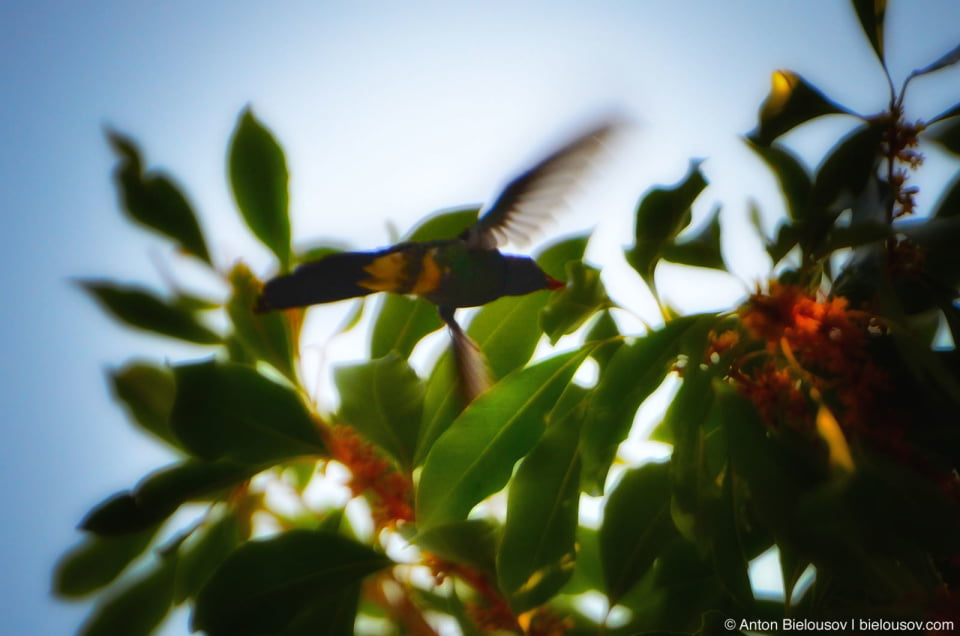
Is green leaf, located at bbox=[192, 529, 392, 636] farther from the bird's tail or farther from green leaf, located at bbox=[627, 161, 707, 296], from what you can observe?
green leaf, located at bbox=[627, 161, 707, 296]

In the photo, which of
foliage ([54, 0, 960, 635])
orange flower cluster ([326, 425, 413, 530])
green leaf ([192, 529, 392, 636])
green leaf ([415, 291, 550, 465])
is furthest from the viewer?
green leaf ([415, 291, 550, 465])

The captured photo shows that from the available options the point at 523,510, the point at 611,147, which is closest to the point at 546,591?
the point at 523,510

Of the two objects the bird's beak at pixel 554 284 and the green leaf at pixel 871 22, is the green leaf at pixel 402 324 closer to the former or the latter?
the bird's beak at pixel 554 284

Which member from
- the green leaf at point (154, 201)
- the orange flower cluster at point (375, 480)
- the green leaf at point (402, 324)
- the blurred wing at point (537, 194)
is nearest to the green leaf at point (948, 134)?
the blurred wing at point (537, 194)

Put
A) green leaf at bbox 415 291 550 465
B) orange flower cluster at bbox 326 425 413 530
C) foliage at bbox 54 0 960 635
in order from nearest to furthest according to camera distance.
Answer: foliage at bbox 54 0 960 635, orange flower cluster at bbox 326 425 413 530, green leaf at bbox 415 291 550 465

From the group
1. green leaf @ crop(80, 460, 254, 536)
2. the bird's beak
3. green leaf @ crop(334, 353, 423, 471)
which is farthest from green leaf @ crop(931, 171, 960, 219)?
green leaf @ crop(80, 460, 254, 536)

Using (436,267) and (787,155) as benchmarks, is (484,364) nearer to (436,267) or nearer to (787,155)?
(436,267)

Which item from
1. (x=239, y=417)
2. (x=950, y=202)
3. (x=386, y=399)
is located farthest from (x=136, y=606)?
(x=950, y=202)

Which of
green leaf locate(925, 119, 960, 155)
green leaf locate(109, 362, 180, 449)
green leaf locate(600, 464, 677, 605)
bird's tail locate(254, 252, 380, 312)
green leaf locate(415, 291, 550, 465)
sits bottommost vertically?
green leaf locate(600, 464, 677, 605)
